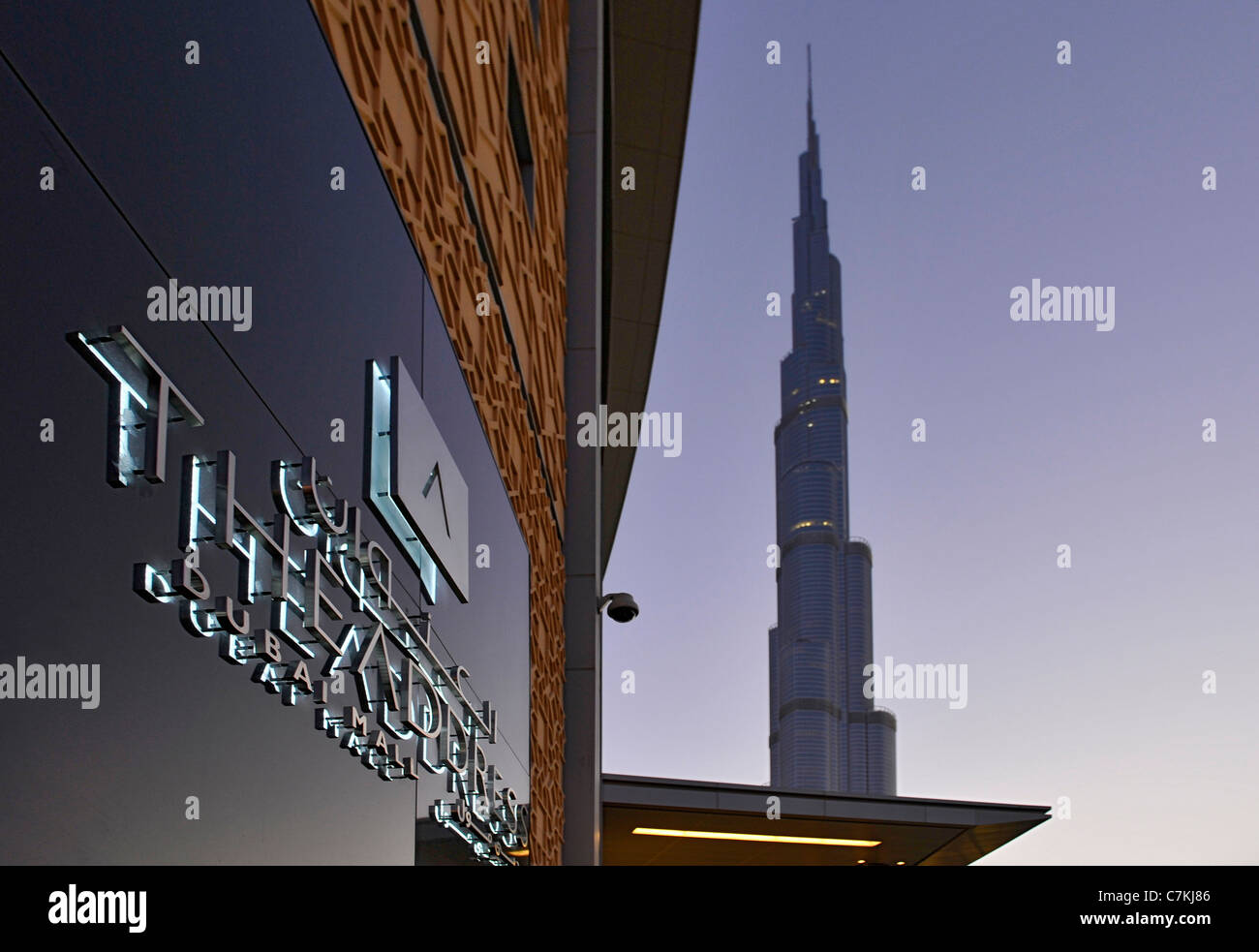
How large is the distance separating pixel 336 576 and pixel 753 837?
513 inches

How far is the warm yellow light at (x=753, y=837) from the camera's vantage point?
49.2ft

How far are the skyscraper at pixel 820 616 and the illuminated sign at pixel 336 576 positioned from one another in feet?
451

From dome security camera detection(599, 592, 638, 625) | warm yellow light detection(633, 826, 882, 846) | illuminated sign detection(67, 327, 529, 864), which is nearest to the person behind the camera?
illuminated sign detection(67, 327, 529, 864)

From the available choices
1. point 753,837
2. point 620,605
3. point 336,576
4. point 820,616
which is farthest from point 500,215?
point 820,616

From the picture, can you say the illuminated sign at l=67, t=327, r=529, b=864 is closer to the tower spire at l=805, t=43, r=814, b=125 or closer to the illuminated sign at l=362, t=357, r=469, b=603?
the illuminated sign at l=362, t=357, r=469, b=603

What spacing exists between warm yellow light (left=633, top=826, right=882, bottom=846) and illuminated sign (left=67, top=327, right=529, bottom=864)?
10493mm

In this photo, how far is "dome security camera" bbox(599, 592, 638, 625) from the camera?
10.2 metres

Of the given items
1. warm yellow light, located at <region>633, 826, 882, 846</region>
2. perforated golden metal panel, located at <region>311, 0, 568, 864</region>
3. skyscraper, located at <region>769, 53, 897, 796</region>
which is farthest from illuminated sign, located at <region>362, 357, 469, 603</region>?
skyscraper, located at <region>769, 53, 897, 796</region>

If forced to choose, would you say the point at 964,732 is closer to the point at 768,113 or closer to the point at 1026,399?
the point at 1026,399

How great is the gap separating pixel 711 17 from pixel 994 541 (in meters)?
67.0

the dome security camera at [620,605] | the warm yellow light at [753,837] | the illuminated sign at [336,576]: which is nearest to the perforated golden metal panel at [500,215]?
the dome security camera at [620,605]

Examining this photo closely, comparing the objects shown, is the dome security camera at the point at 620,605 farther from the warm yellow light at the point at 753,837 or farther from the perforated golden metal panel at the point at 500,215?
the warm yellow light at the point at 753,837

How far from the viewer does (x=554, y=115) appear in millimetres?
9398

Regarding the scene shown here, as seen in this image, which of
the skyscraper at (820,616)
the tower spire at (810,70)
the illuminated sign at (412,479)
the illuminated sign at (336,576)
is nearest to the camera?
the illuminated sign at (336,576)
